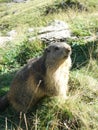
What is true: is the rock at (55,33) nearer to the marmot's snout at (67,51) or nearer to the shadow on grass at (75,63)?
the shadow on grass at (75,63)

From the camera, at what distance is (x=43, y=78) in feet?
25.1

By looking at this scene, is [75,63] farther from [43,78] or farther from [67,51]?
[67,51]

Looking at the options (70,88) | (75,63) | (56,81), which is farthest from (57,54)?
(75,63)

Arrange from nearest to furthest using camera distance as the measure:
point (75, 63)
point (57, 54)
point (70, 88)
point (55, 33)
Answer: point (57, 54) → point (70, 88) → point (75, 63) → point (55, 33)

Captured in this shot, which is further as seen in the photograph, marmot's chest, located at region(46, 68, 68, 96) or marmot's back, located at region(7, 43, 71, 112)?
marmot's chest, located at region(46, 68, 68, 96)

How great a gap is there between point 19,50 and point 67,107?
12.1 feet

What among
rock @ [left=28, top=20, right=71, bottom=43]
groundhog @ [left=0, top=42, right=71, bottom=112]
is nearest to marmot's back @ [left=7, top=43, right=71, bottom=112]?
groundhog @ [left=0, top=42, right=71, bottom=112]

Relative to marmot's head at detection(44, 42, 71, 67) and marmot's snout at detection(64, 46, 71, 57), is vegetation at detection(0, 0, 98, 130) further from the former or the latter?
marmot's snout at detection(64, 46, 71, 57)

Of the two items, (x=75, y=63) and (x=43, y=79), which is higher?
(x=43, y=79)

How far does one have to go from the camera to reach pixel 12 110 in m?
8.39

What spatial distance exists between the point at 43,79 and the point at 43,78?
0.8 inches

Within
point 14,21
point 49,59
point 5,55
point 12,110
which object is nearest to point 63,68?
point 49,59

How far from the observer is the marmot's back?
7363 mm

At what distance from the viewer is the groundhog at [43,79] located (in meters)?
7.37
